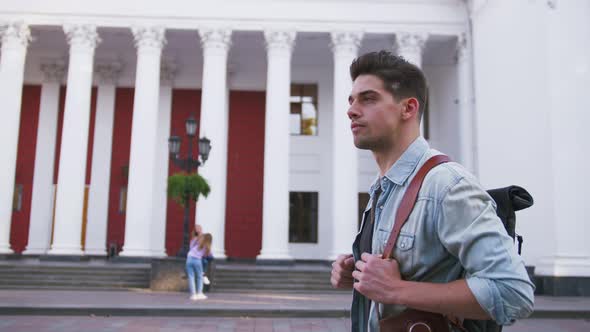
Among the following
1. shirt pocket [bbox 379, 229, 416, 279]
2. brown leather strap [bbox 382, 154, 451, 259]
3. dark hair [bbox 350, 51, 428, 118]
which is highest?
dark hair [bbox 350, 51, 428, 118]

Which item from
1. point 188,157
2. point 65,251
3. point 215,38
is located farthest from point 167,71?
point 188,157

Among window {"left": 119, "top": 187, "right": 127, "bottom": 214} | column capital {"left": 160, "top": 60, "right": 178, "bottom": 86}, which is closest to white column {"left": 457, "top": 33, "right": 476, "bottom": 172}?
column capital {"left": 160, "top": 60, "right": 178, "bottom": 86}

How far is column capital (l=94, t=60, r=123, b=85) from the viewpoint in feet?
69.6

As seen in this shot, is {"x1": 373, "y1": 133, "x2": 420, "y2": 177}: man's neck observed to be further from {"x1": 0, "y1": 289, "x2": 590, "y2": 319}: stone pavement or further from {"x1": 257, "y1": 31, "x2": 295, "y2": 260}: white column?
{"x1": 257, "y1": 31, "x2": 295, "y2": 260}: white column

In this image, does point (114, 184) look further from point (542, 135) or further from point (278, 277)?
point (542, 135)

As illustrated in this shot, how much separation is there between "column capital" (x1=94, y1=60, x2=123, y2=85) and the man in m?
21.4

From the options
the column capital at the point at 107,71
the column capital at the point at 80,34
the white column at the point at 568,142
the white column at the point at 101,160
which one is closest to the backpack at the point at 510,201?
the white column at the point at 568,142

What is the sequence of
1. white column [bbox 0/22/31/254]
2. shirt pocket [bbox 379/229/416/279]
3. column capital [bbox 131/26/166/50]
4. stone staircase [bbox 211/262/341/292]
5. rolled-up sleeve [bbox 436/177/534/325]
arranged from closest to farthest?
rolled-up sleeve [bbox 436/177/534/325]
shirt pocket [bbox 379/229/416/279]
stone staircase [bbox 211/262/341/292]
white column [bbox 0/22/31/254]
column capital [bbox 131/26/166/50]

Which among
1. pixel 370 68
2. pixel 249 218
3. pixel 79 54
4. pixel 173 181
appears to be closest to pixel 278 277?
pixel 173 181

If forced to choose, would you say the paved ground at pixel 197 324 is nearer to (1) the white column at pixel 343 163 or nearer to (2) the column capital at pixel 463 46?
(1) the white column at pixel 343 163

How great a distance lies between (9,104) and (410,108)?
18.7 m

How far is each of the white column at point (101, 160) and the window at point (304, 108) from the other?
743cm

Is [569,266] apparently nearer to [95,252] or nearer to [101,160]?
[95,252]

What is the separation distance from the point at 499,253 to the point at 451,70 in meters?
21.1
